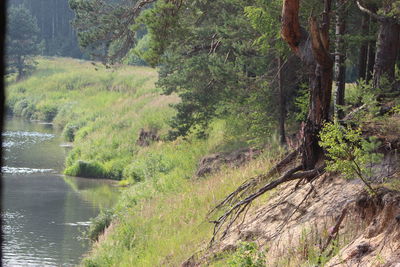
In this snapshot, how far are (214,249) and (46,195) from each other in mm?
13934

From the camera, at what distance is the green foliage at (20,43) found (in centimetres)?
6850

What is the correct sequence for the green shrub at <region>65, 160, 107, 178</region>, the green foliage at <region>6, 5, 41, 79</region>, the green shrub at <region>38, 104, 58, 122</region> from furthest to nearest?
the green foliage at <region>6, 5, 41, 79</region>, the green shrub at <region>38, 104, 58, 122</region>, the green shrub at <region>65, 160, 107, 178</region>

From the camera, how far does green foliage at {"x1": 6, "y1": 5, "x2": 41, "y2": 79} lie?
68.5 metres

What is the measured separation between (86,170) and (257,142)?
1291 cm

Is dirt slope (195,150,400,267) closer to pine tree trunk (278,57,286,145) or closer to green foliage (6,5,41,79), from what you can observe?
pine tree trunk (278,57,286,145)

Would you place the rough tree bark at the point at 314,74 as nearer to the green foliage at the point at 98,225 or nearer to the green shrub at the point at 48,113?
the green foliage at the point at 98,225

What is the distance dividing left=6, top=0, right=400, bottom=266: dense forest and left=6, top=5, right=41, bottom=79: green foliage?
129ft

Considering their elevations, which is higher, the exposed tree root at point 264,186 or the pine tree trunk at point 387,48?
the pine tree trunk at point 387,48

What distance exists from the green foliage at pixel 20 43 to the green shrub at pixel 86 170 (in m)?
43.0

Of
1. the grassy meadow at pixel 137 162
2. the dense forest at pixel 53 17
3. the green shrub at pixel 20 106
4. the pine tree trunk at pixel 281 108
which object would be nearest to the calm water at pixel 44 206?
the grassy meadow at pixel 137 162

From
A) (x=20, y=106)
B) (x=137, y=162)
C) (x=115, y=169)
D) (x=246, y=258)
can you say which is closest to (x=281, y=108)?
(x=246, y=258)

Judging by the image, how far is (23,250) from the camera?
1625 centimetres

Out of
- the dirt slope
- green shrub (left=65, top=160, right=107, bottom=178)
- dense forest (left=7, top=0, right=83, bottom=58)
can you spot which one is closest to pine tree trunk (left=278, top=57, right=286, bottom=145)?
the dirt slope

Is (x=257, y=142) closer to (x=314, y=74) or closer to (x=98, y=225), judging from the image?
(x=98, y=225)
